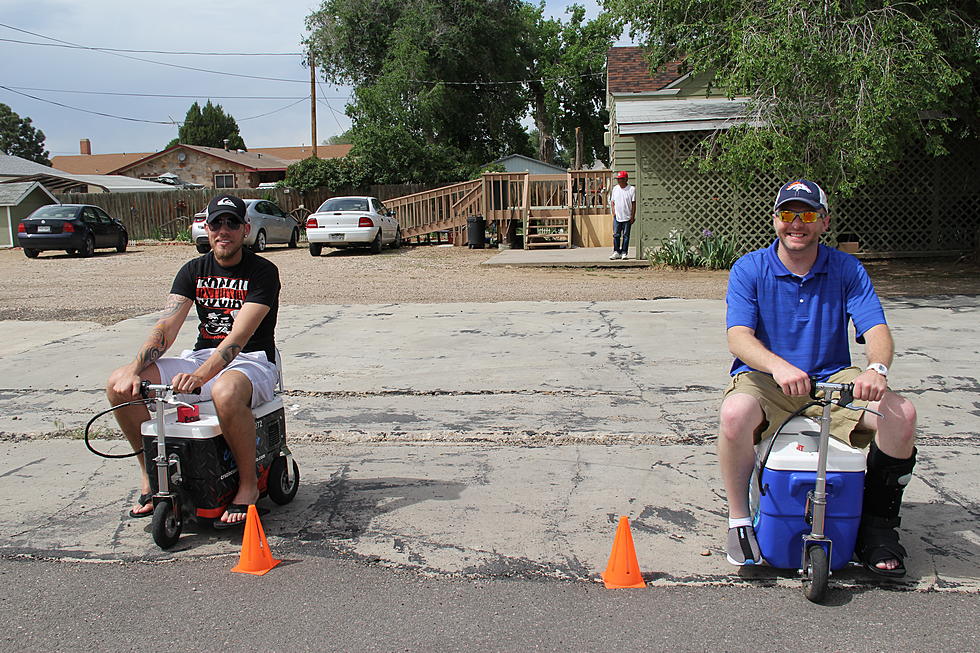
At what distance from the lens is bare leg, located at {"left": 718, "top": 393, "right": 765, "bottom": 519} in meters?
3.57

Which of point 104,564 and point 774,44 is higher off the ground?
point 774,44

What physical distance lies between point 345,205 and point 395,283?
7635mm

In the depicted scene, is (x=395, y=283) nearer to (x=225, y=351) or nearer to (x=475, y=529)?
(x=225, y=351)

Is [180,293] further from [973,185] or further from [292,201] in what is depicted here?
[292,201]

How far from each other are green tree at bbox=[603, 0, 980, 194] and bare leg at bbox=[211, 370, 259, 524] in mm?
8652

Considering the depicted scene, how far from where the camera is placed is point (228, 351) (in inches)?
164

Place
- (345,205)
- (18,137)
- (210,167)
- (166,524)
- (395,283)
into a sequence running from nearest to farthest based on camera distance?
(166,524) < (395,283) < (345,205) < (210,167) < (18,137)

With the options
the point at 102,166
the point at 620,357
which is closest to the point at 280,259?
the point at 620,357

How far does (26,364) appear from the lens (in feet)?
26.9

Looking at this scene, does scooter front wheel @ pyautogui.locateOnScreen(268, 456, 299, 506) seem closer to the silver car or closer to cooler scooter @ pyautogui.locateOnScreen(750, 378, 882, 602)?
cooler scooter @ pyautogui.locateOnScreen(750, 378, 882, 602)

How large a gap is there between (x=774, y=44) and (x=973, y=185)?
8261 millimetres

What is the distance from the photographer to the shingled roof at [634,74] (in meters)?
21.1

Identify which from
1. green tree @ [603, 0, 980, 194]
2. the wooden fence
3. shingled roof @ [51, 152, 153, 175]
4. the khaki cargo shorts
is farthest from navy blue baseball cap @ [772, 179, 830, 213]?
shingled roof @ [51, 152, 153, 175]

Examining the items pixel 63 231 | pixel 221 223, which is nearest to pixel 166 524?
pixel 221 223
